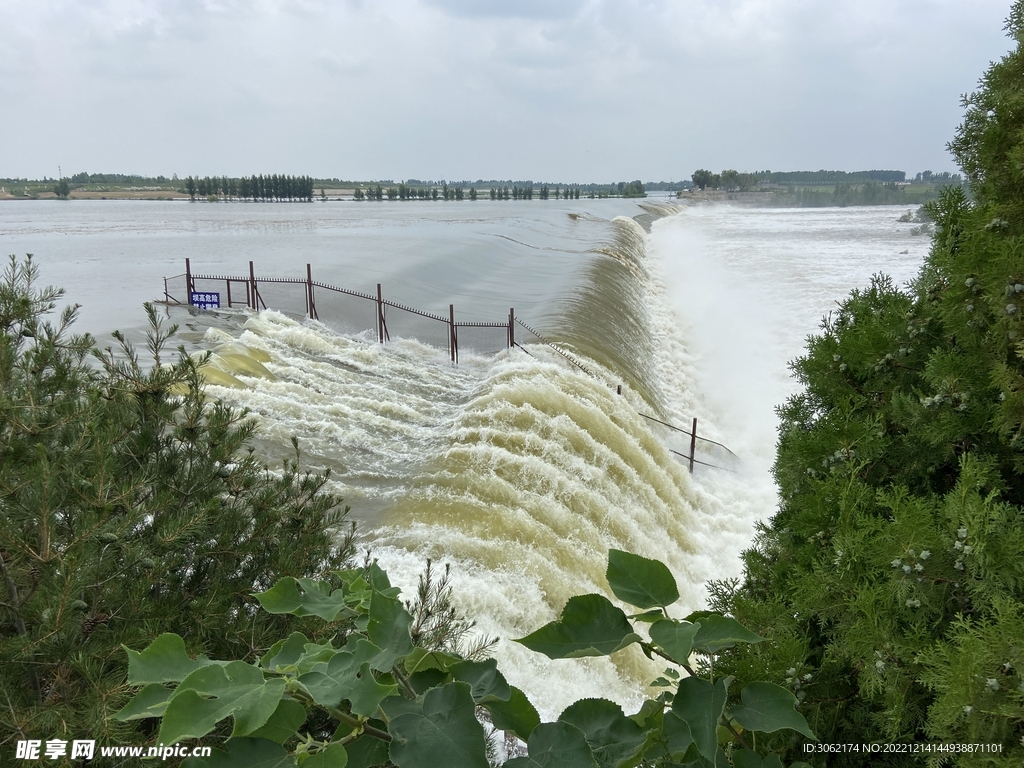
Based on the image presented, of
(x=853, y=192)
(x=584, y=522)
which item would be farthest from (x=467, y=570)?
(x=853, y=192)

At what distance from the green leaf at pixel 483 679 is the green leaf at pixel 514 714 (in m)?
0.01

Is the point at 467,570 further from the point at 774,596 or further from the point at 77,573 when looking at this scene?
the point at 77,573

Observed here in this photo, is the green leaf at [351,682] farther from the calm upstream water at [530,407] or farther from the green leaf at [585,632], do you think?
the calm upstream water at [530,407]

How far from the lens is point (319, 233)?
148 feet

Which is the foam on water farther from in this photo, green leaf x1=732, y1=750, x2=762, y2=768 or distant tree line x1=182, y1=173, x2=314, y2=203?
distant tree line x1=182, y1=173, x2=314, y2=203

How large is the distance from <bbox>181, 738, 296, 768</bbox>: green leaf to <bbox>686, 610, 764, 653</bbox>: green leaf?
0.58 metres

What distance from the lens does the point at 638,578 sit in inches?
41.5

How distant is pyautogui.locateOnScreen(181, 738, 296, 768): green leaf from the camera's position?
794mm

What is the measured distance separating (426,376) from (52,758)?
38.6ft

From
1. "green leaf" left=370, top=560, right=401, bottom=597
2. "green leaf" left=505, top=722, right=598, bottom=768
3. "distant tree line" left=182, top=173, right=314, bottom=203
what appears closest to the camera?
"green leaf" left=505, top=722, right=598, bottom=768

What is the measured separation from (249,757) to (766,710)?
761 millimetres

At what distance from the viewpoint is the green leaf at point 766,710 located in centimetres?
102

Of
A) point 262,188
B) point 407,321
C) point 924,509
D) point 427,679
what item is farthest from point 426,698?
point 262,188

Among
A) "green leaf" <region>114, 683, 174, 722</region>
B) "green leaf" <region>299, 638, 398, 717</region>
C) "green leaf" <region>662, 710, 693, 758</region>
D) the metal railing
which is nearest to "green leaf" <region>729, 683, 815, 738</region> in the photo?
"green leaf" <region>662, 710, 693, 758</region>
